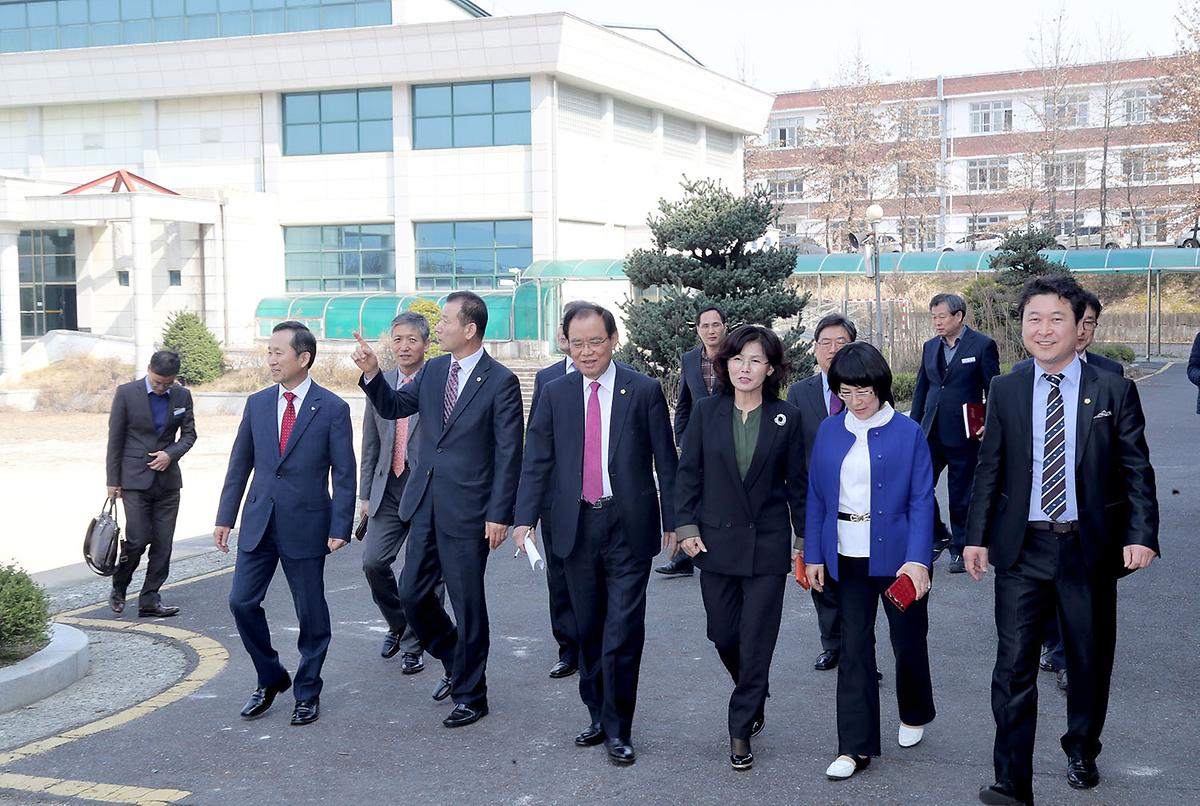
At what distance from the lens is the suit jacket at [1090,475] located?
16.2 ft

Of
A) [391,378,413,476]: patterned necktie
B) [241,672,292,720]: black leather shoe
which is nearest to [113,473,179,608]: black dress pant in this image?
[391,378,413,476]: patterned necktie

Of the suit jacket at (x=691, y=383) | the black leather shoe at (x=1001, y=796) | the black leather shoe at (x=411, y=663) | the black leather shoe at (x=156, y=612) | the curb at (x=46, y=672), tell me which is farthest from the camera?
the suit jacket at (x=691, y=383)

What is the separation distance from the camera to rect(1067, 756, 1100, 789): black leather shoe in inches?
197

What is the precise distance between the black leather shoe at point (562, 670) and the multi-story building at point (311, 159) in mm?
29307

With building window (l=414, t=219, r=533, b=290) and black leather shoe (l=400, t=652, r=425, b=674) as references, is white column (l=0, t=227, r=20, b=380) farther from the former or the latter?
black leather shoe (l=400, t=652, r=425, b=674)

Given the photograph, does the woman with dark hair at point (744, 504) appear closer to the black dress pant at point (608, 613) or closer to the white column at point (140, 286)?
the black dress pant at point (608, 613)

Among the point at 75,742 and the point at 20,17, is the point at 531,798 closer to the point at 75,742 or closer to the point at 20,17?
the point at 75,742

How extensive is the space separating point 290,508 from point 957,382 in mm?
5243

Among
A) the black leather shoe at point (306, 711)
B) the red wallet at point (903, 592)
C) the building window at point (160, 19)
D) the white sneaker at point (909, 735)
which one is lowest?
the black leather shoe at point (306, 711)

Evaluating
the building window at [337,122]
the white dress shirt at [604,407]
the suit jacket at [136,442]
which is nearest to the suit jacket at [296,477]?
the white dress shirt at [604,407]

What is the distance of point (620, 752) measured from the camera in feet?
17.9

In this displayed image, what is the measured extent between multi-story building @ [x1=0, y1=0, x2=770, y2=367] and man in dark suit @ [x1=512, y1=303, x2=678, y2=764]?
30.3 meters

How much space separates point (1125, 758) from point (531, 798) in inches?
102

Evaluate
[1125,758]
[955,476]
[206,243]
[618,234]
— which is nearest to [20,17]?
[206,243]
